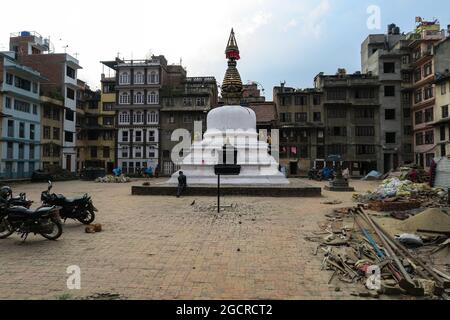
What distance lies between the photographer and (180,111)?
54375 millimetres

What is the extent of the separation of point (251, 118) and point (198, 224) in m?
19.6

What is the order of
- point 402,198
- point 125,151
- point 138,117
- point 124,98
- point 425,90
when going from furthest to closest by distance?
point 124,98
point 125,151
point 138,117
point 425,90
point 402,198

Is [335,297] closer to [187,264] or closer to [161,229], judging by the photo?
[187,264]

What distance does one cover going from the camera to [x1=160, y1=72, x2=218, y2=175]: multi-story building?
53969 mm

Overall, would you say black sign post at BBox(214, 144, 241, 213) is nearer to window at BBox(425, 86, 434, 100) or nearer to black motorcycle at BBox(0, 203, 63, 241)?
black motorcycle at BBox(0, 203, 63, 241)

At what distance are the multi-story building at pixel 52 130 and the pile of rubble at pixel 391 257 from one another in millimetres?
41222

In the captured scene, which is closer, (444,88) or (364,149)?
(444,88)

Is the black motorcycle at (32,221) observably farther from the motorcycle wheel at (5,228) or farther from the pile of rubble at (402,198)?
the pile of rubble at (402,198)

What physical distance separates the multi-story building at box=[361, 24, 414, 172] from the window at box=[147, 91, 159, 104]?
116 ft

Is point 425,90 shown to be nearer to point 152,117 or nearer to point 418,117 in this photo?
point 418,117

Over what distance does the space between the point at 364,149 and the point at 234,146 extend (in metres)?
33.5

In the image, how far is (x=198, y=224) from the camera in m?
11.5

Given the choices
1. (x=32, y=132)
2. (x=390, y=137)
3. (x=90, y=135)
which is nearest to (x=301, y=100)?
(x=390, y=137)
